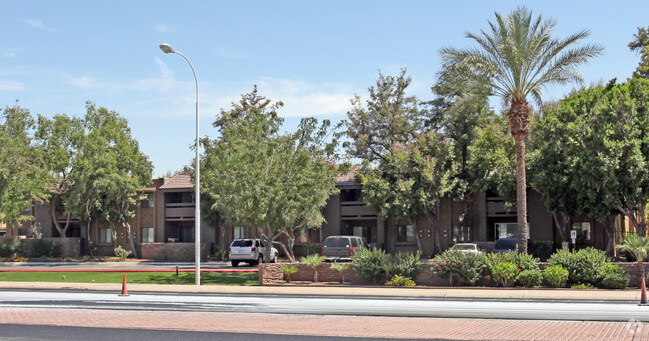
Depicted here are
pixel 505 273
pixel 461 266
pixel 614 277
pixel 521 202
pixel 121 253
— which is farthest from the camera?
pixel 121 253

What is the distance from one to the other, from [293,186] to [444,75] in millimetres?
8187

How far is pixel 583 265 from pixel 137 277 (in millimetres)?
20126

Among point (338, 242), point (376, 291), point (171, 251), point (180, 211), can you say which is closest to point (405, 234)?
point (338, 242)

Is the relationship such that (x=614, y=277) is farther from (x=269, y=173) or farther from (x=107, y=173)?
(x=107, y=173)

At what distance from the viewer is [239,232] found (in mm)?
49031

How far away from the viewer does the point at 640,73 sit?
43.4 m

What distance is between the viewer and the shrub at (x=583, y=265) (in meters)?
22.5

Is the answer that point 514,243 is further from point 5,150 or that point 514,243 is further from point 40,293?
point 5,150

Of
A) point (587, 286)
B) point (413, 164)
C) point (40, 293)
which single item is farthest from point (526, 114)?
point (40, 293)

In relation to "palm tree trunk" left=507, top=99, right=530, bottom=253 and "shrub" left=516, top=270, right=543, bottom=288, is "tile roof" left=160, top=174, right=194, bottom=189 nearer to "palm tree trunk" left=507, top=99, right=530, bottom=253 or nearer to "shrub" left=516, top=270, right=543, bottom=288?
"palm tree trunk" left=507, top=99, right=530, bottom=253

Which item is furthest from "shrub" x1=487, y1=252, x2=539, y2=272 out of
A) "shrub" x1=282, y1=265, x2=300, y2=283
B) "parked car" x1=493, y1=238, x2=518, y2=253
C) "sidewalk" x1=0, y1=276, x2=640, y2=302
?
"parked car" x1=493, y1=238, x2=518, y2=253

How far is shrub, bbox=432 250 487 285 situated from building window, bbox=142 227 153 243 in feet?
107

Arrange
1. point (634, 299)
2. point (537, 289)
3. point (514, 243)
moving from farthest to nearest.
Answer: point (514, 243) < point (537, 289) < point (634, 299)

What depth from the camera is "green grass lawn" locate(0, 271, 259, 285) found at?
97.1 ft
